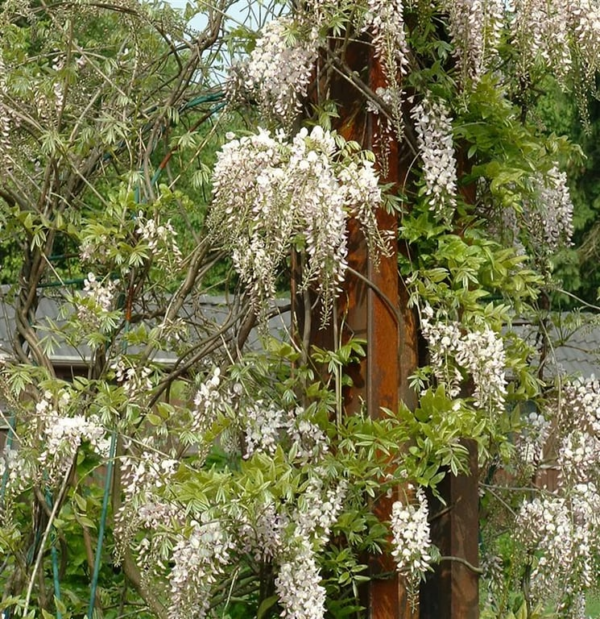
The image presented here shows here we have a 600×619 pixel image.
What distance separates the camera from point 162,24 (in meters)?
3.06

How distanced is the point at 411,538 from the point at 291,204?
2.60ft

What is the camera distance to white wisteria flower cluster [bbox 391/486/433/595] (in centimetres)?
243

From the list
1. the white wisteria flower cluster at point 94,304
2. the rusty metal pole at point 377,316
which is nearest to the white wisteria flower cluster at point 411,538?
the rusty metal pole at point 377,316

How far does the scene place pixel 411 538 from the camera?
2.44 meters

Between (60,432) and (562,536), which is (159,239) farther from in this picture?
(562,536)

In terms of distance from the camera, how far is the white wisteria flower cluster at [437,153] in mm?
2648

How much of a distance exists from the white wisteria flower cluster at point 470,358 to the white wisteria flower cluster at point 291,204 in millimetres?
264

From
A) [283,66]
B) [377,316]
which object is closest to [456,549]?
[377,316]

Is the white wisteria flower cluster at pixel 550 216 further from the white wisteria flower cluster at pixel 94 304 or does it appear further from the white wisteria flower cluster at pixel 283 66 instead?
the white wisteria flower cluster at pixel 94 304

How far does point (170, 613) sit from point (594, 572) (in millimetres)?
1244

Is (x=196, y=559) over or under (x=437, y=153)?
under

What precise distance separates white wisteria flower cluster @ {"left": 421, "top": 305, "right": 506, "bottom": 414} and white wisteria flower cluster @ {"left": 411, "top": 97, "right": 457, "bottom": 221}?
0.26 m

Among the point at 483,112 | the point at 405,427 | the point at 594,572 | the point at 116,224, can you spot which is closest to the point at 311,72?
the point at 483,112

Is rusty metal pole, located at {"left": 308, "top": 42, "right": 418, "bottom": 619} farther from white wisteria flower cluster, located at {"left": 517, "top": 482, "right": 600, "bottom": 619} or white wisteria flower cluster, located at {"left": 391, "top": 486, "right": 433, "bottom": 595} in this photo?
white wisteria flower cluster, located at {"left": 517, "top": 482, "right": 600, "bottom": 619}
